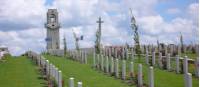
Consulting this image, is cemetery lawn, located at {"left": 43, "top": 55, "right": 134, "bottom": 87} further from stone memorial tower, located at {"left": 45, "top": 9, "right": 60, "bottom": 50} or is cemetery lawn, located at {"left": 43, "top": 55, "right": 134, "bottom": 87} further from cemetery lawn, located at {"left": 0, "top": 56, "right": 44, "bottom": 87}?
stone memorial tower, located at {"left": 45, "top": 9, "right": 60, "bottom": 50}

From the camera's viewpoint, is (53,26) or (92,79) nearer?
(92,79)

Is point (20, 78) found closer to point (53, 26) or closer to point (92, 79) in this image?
point (92, 79)

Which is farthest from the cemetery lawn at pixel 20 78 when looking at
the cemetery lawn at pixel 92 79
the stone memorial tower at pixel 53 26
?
the stone memorial tower at pixel 53 26

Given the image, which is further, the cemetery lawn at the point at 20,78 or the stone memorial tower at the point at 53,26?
the stone memorial tower at the point at 53,26

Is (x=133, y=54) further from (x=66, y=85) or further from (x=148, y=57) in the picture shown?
(x=66, y=85)

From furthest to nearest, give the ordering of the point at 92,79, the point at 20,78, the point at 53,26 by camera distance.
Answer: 1. the point at 53,26
2. the point at 20,78
3. the point at 92,79

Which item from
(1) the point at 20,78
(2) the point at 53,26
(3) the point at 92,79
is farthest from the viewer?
(2) the point at 53,26

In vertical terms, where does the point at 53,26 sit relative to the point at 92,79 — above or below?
above

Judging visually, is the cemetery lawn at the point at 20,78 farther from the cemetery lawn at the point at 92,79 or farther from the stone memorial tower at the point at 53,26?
the stone memorial tower at the point at 53,26

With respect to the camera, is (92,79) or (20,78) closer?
(92,79)

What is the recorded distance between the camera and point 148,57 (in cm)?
3291

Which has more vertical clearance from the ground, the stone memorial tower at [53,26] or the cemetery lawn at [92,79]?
the stone memorial tower at [53,26]

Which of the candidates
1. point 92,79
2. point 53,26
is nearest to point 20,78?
point 92,79

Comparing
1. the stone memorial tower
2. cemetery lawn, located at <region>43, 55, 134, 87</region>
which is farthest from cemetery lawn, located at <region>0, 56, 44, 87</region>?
the stone memorial tower
